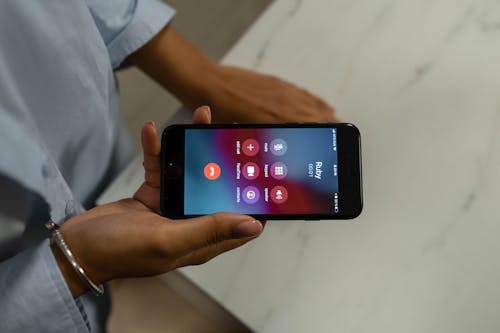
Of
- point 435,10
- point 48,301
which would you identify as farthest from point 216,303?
point 435,10

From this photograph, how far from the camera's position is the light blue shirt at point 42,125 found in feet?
1.27

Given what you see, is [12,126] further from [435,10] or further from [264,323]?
[435,10]

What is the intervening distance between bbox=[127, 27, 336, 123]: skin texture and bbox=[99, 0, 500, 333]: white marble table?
2 cm

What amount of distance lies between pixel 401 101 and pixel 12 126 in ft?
1.35

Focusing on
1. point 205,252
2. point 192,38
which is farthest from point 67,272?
point 192,38

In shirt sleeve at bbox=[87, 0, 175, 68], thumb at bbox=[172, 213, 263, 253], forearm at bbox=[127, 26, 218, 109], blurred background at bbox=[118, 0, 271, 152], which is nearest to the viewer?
thumb at bbox=[172, 213, 263, 253]

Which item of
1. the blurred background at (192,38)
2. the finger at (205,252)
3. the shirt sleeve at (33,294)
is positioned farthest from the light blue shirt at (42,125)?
the blurred background at (192,38)

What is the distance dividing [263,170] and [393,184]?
162 mm

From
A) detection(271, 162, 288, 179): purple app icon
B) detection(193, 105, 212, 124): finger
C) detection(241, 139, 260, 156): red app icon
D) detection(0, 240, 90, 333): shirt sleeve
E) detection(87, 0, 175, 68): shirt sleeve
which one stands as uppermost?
detection(87, 0, 175, 68): shirt sleeve

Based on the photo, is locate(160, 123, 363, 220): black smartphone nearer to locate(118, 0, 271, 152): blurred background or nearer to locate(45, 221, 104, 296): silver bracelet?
locate(45, 221, 104, 296): silver bracelet

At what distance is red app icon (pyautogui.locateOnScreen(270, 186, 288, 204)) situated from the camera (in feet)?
→ 1.49

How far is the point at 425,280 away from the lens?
495mm

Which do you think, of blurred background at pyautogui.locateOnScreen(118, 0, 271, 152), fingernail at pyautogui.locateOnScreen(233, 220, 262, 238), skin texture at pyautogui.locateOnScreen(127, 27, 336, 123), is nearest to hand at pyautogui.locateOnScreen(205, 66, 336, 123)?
skin texture at pyautogui.locateOnScreen(127, 27, 336, 123)

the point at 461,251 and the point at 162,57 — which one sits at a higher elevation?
the point at 162,57
